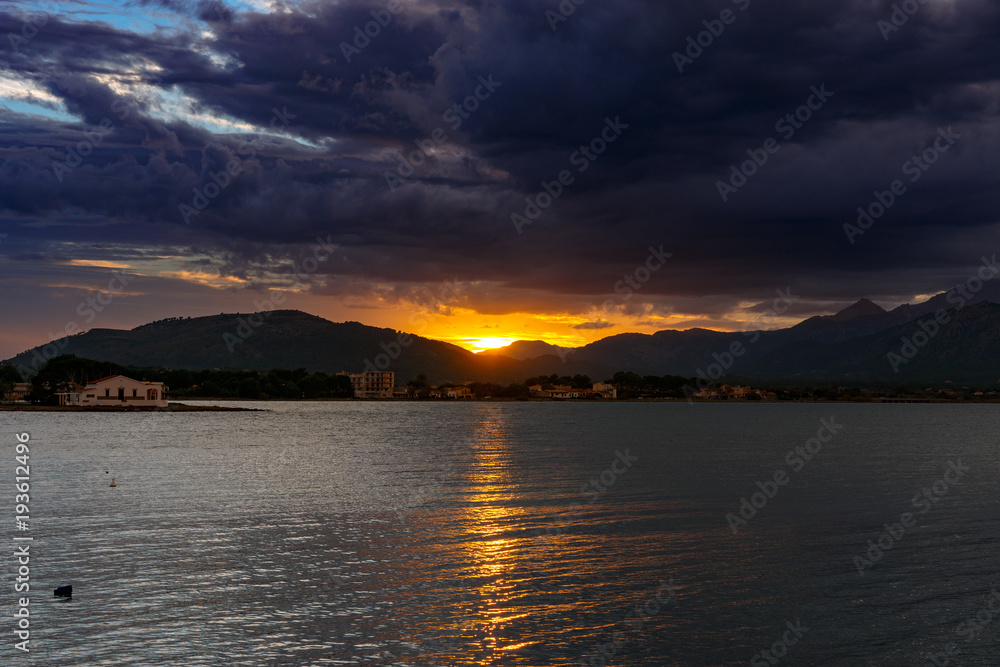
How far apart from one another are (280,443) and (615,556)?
76814mm

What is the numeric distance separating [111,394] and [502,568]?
639 feet

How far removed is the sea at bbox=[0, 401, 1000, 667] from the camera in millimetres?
21203

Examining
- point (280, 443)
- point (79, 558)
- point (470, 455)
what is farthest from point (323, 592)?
point (280, 443)

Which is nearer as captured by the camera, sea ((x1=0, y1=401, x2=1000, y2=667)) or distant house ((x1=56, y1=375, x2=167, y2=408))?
sea ((x1=0, y1=401, x2=1000, y2=667))

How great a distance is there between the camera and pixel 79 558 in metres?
30.3

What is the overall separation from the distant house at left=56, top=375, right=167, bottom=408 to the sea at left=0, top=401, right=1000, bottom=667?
146100 mm

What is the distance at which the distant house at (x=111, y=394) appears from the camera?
193000 millimetres

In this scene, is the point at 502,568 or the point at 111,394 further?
the point at 111,394

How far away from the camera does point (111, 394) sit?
19500cm

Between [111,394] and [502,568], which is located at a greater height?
[111,394]

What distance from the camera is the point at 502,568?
2966 centimetres

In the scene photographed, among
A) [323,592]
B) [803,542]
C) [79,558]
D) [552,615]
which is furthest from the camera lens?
[803,542]

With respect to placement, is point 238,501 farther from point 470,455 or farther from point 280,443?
point 280,443

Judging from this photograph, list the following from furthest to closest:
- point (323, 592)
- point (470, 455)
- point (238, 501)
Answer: point (470, 455) < point (238, 501) < point (323, 592)
